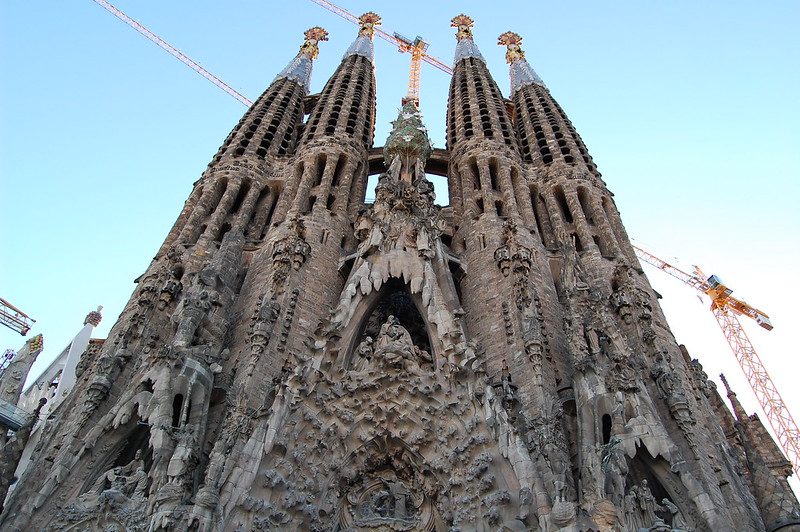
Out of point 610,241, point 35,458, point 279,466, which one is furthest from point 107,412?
point 610,241

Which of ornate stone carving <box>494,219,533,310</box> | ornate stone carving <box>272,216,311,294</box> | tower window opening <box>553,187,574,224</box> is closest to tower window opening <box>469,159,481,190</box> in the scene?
tower window opening <box>553,187,574,224</box>

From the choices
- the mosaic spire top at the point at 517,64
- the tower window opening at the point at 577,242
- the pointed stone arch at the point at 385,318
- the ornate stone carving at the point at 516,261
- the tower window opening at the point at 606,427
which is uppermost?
the mosaic spire top at the point at 517,64

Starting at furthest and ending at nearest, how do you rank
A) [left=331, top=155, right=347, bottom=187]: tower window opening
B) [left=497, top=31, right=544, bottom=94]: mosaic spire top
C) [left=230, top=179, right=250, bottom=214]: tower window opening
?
[left=497, top=31, right=544, bottom=94]: mosaic spire top
[left=331, top=155, right=347, bottom=187]: tower window opening
[left=230, top=179, right=250, bottom=214]: tower window opening

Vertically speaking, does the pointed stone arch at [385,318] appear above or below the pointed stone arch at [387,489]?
above

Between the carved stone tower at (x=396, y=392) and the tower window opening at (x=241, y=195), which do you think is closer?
the carved stone tower at (x=396, y=392)

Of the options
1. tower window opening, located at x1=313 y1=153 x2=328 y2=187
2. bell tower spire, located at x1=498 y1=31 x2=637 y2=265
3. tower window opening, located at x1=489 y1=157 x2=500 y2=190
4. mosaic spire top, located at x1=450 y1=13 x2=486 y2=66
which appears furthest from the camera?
mosaic spire top, located at x1=450 y1=13 x2=486 y2=66

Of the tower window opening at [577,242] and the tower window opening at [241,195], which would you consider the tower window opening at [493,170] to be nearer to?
the tower window opening at [577,242]

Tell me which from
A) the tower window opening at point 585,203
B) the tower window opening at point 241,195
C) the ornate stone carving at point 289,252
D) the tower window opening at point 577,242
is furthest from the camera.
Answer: the tower window opening at point 241,195

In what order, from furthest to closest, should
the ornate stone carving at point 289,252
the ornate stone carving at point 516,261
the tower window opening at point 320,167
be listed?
1. the tower window opening at point 320,167
2. the ornate stone carving at point 289,252
3. the ornate stone carving at point 516,261

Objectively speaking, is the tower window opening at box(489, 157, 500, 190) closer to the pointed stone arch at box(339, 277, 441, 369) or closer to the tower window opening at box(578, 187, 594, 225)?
the tower window opening at box(578, 187, 594, 225)

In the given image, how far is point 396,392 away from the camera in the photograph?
1345 cm

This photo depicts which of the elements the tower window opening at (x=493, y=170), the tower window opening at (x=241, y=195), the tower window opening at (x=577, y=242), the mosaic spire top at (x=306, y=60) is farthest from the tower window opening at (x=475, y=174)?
the mosaic spire top at (x=306, y=60)

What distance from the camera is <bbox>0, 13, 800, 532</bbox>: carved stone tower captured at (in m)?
11.5

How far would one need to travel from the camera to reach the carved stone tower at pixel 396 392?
11.5 m
